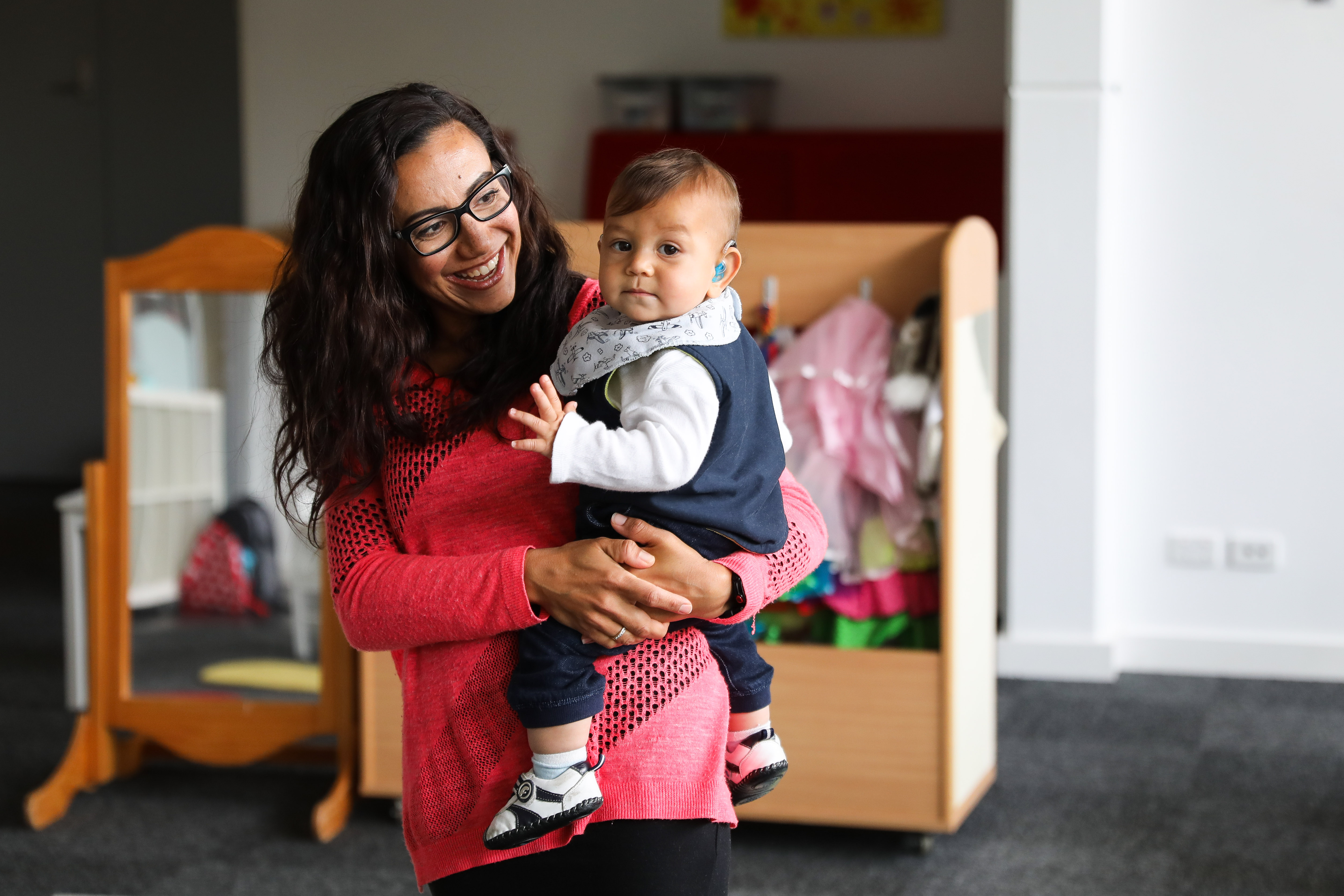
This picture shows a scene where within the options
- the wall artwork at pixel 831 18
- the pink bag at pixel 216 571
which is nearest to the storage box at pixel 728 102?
the wall artwork at pixel 831 18

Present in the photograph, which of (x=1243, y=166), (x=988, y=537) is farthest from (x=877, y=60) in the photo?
(x=988, y=537)

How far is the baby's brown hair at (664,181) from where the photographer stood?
1181 millimetres

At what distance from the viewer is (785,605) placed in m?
2.71

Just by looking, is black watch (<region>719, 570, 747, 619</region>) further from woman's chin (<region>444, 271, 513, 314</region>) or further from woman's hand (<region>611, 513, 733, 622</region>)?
woman's chin (<region>444, 271, 513, 314</region>)

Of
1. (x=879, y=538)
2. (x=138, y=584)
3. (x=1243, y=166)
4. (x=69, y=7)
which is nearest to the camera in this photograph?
(x=879, y=538)

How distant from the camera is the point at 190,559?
3025mm

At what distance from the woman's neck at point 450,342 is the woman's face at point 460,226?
0.15ft

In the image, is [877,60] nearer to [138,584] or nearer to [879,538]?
[879,538]

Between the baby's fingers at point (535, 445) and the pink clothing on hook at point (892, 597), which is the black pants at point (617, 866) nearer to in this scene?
the baby's fingers at point (535, 445)

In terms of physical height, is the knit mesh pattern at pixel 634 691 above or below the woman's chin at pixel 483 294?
below

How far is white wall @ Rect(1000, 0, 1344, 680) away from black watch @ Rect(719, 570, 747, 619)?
2740 millimetres

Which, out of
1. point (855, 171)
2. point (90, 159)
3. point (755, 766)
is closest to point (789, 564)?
point (755, 766)

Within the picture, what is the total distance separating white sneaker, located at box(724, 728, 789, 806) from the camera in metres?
1.36

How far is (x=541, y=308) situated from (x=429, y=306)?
11 cm
